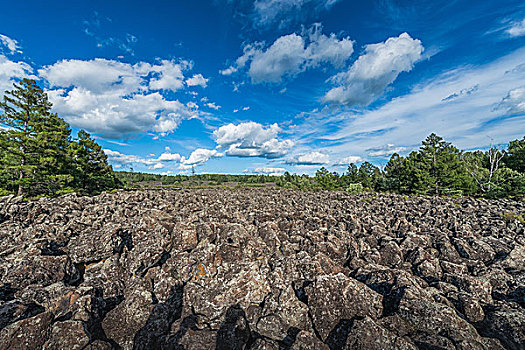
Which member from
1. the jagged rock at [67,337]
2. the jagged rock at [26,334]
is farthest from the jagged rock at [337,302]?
the jagged rock at [26,334]

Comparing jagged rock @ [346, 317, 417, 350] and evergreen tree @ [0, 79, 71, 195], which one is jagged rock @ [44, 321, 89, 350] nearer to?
jagged rock @ [346, 317, 417, 350]

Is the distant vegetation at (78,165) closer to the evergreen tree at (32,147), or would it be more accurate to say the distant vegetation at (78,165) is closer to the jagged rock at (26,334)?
the evergreen tree at (32,147)

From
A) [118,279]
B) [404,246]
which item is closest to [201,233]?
[118,279]

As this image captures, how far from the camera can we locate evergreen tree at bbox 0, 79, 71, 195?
99.6 ft

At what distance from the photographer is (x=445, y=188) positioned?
43750mm

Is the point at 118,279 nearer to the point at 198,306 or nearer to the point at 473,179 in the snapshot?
the point at 198,306

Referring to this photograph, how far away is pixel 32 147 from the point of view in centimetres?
3172

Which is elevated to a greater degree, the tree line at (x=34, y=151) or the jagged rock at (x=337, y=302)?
the tree line at (x=34, y=151)

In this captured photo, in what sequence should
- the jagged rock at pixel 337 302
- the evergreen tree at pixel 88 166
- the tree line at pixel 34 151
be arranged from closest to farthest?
1. the jagged rock at pixel 337 302
2. the tree line at pixel 34 151
3. the evergreen tree at pixel 88 166

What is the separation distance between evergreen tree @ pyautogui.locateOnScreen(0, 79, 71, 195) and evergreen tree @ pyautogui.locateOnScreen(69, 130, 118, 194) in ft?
12.1

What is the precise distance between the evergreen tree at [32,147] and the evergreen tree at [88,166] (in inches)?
145

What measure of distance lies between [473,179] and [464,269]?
55326mm

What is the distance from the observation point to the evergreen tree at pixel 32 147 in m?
30.3

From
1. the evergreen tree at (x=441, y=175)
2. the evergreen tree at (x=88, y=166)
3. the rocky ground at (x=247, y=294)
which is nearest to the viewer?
the rocky ground at (x=247, y=294)
